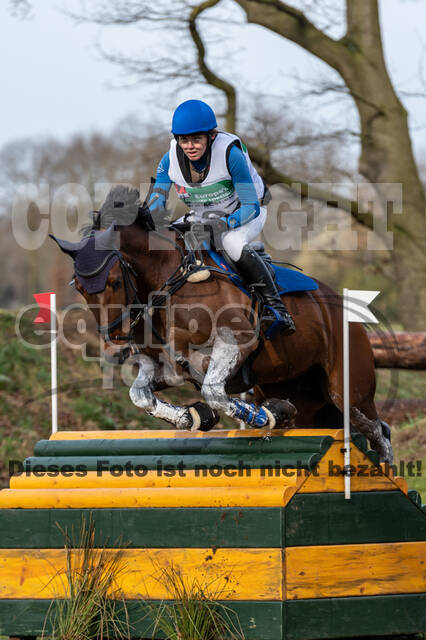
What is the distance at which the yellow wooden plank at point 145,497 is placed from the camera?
298 centimetres

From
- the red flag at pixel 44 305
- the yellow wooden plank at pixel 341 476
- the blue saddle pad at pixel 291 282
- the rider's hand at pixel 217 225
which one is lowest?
the yellow wooden plank at pixel 341 476

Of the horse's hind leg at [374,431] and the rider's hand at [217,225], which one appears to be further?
the horse's hind leg at [374,431]

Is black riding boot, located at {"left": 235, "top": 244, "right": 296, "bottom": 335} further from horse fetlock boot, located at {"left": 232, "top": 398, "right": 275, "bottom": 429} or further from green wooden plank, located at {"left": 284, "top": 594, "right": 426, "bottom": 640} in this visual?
green wooden plank, located at {"left": 284, "top": 594, "right": 426, "bottom": 640}

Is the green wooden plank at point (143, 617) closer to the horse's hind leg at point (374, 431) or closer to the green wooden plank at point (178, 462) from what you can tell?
the green wooden plank at point (178, 462)

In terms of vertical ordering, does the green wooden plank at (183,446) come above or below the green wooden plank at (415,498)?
above

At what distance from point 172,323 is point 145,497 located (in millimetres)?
753

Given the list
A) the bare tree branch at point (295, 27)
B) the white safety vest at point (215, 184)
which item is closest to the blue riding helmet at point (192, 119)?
the white safety vest at point (215, 184)

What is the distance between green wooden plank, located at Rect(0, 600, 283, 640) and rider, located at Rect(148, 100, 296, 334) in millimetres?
1251

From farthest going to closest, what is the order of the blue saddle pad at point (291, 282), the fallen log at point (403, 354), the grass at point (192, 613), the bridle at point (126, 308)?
the fallen log at point (403, 354) < the blue saddle pad at point (291, 282) < the bridle at point (126, 308) < the grass at point (192, 613)

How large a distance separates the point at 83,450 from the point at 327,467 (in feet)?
3.65

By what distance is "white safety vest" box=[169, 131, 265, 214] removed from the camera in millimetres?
3455

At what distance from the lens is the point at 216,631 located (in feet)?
9.62

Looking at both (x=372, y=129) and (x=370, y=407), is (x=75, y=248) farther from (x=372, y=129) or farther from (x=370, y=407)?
(x=372, y=129)

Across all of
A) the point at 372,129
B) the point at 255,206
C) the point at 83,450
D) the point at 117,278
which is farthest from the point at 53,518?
the point at 372,129
